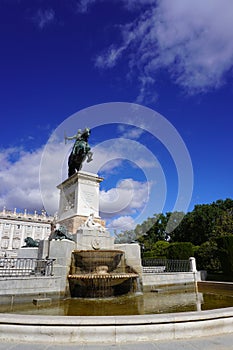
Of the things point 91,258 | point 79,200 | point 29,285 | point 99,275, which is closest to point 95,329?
point 99,275

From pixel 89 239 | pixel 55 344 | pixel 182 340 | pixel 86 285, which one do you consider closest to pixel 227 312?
pixel 182 340

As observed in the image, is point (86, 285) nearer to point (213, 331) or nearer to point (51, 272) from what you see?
point (51, 272)

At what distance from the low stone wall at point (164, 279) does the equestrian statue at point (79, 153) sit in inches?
398

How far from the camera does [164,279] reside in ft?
53.3

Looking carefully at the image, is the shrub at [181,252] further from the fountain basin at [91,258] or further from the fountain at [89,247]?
the fountain basin at [91,258]

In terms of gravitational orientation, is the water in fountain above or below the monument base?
below

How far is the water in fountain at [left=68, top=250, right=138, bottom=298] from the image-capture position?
11.5m

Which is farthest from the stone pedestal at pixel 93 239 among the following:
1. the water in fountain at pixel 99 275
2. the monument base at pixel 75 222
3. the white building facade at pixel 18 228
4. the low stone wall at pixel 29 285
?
the white building facade at pixel 18 228

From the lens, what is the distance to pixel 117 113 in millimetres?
18234

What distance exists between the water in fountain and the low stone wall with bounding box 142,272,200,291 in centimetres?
136

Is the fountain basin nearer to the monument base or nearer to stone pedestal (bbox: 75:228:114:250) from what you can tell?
stone pedestal (bbox: 75:228:114:250)

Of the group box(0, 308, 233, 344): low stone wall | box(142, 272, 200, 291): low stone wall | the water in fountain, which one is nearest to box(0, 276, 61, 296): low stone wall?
the water in fountain

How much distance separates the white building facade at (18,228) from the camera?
382 feet

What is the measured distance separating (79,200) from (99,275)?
25.7 feet
